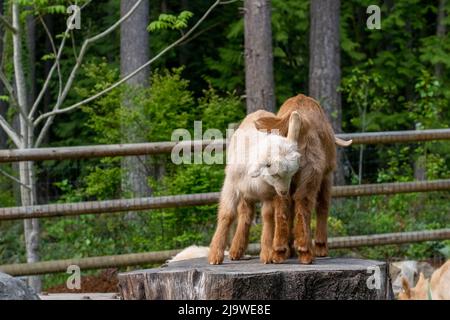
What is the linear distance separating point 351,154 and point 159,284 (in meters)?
8.85

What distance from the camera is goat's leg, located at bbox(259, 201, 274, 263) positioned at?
495 centimetres

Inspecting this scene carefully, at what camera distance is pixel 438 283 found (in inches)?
234

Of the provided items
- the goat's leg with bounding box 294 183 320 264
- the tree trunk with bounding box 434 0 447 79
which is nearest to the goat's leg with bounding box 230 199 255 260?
the goat's leg with bounding box 294 183 320 264

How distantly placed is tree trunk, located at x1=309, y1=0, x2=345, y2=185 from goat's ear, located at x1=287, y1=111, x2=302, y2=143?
9902mm

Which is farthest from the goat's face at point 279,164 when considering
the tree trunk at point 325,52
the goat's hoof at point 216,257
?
the tree trunk at point 325,52

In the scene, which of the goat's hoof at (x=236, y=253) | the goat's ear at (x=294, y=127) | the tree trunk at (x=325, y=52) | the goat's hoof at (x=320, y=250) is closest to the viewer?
the goat's ear at (x=294, y=127)

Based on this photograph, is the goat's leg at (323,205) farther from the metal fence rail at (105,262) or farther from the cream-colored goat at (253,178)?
the metal fence rail at (105,262)

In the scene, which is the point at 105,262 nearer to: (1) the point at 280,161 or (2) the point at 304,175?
(2) the point at 304,175

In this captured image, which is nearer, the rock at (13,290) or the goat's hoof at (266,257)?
the rock at (13,290)

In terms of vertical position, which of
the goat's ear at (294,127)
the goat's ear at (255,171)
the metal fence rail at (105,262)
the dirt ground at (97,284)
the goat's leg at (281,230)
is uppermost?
the goat's ear at (294,127)

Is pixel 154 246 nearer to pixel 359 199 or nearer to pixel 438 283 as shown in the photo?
pixel 359 199

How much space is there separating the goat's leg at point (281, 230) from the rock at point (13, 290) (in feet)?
4.05

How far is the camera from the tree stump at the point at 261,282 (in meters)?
4.64
